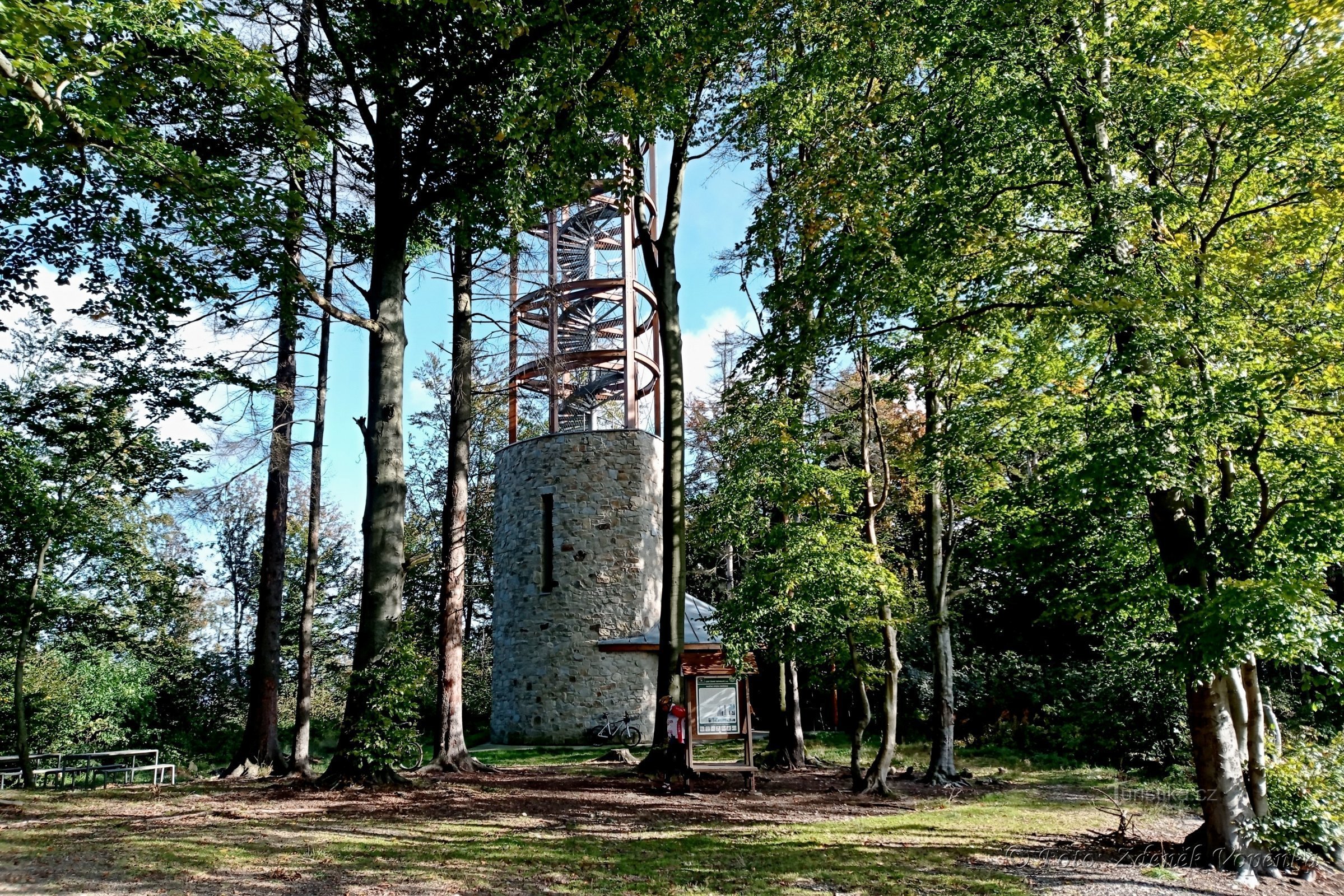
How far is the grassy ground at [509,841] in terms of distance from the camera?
4891 mm

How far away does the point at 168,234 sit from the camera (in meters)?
9.75

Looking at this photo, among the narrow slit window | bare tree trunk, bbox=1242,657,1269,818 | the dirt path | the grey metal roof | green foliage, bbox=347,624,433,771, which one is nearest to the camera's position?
the dirt path

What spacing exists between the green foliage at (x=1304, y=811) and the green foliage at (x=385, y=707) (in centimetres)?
730

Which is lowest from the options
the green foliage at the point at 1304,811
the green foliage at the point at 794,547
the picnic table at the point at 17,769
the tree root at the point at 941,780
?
the tree root at the point at 941,780

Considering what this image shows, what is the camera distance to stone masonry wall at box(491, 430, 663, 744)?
58.6ft

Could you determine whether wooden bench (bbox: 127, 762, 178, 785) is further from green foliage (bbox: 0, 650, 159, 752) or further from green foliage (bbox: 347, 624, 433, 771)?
green foliage (bbox: 0, 650, 159, 752)

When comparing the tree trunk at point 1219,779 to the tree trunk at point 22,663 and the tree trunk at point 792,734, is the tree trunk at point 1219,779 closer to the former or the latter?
the tree trunk at point 792,734

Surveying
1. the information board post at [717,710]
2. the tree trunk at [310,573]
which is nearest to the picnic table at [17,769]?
the tree trunk at [310,573]

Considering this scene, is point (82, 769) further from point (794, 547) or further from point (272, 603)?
point (794, 547)

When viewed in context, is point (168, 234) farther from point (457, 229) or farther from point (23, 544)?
point (23, 544)

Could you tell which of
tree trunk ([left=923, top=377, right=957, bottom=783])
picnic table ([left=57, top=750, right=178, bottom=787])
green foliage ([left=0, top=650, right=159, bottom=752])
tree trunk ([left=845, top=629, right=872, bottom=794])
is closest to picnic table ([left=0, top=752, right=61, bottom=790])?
picnic table ([left=57, top=750, right=178, bottom=787])

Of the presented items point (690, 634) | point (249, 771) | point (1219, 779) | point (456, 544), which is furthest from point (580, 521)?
point (1219, 779)

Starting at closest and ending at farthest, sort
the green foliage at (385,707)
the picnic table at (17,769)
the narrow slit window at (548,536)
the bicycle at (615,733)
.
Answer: the green foliage at (385,707)
the picnic table at (17,769)
the bicycle at (615,733)
the narrow slit window at (548,536)

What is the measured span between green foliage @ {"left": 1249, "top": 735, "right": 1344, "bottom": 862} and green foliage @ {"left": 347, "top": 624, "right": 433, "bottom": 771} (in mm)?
7300
